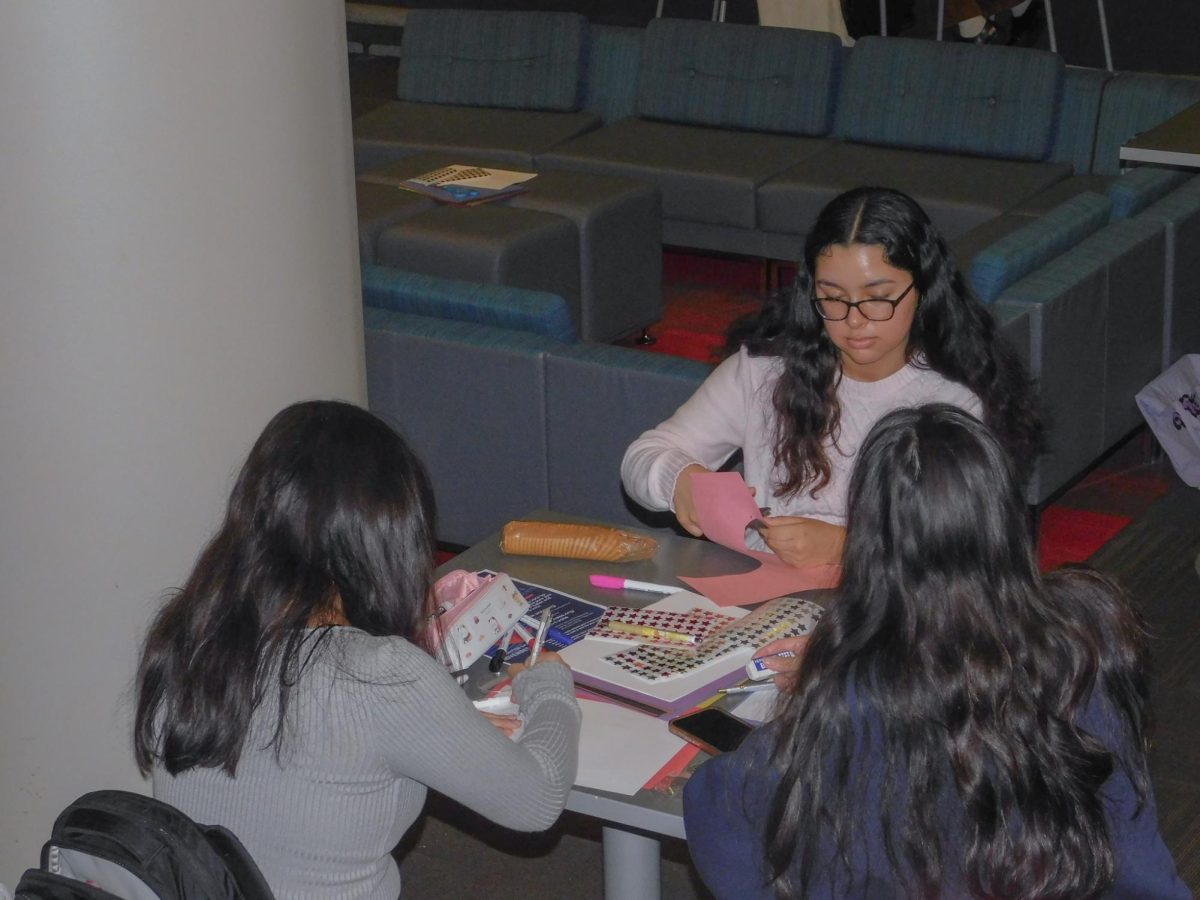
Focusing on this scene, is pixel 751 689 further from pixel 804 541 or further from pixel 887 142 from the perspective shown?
pixel 887 142

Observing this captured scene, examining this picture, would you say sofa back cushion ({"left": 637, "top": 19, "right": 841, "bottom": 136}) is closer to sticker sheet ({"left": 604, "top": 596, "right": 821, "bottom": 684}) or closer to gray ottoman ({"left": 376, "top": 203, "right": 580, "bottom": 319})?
gray ottoman ({"left": 376, "top": 203, "right": 580, "bottom": 319})

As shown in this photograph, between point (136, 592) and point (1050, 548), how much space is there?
2.78 metres

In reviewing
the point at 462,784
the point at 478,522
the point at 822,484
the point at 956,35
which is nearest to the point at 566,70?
the point at 956,35

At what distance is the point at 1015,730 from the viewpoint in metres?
1.64

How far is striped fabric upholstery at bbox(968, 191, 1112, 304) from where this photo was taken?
4.23 metres

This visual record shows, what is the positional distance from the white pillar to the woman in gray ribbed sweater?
2.02 ft

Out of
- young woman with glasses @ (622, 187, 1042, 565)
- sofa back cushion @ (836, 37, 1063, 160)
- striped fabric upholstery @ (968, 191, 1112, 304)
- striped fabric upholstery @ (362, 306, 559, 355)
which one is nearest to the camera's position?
young woman with glasses @ (622, 187, 1042, 565)

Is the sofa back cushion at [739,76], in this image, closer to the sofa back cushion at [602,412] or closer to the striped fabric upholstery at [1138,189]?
the striped fabric upholstery at [1138,189]

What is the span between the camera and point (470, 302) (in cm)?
425

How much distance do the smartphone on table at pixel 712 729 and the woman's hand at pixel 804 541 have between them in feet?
1.58

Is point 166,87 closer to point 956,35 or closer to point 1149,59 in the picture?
point 956,35

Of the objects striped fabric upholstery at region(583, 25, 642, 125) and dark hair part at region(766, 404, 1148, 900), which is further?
striped fabric upholstery at region(583, 25, 642, 125)

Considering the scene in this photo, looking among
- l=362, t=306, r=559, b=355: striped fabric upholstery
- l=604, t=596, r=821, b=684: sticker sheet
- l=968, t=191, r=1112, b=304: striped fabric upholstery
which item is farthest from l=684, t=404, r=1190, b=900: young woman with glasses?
l=968, t=191, r=1112, b=304: striped fabric upholstery

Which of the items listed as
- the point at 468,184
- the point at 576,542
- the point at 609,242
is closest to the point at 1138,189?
the point at 609,242
